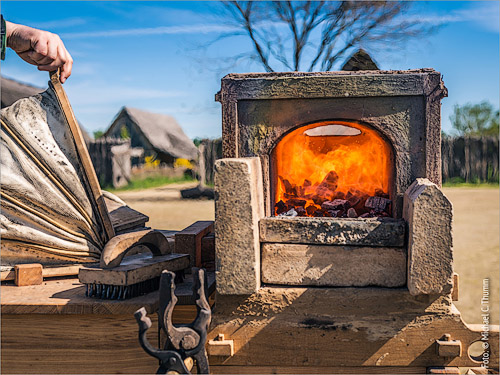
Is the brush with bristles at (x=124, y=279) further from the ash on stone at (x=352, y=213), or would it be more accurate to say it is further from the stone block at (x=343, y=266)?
the ash on stone at (x=352, y=213)

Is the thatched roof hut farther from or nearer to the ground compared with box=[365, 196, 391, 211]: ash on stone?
farther from the ground

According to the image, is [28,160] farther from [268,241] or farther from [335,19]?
[335,19]

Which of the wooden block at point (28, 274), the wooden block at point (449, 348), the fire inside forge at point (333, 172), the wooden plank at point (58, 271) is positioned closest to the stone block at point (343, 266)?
the wooden block at point (449, 348)

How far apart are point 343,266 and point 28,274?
2.06 metres

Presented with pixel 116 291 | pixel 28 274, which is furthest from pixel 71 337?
pixel 28 274

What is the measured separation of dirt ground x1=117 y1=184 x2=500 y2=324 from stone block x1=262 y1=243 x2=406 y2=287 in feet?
7.37

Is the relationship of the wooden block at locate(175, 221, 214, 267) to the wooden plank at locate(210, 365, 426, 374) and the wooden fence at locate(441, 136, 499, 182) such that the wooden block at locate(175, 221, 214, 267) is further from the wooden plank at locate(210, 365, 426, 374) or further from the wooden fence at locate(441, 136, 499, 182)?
the wooden fence at locate(441, 136, 499, 182)

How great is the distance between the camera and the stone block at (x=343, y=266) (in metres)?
2.76

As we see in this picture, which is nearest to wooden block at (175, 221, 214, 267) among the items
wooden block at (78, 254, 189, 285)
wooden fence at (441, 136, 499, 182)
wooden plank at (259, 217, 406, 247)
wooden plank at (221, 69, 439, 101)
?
wooden block at (78, 254, 189, 285)

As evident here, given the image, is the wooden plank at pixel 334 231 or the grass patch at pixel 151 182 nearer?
the wooden plank at pixel 334 231

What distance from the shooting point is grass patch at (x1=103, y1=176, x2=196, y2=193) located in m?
17.1

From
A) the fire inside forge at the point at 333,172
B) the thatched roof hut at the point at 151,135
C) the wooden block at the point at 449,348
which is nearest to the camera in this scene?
the wooden block at the point at 449,348

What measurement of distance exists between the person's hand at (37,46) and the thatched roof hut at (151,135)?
17.1 metres

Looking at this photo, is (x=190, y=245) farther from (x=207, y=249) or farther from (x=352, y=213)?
(x=352, y=213)
